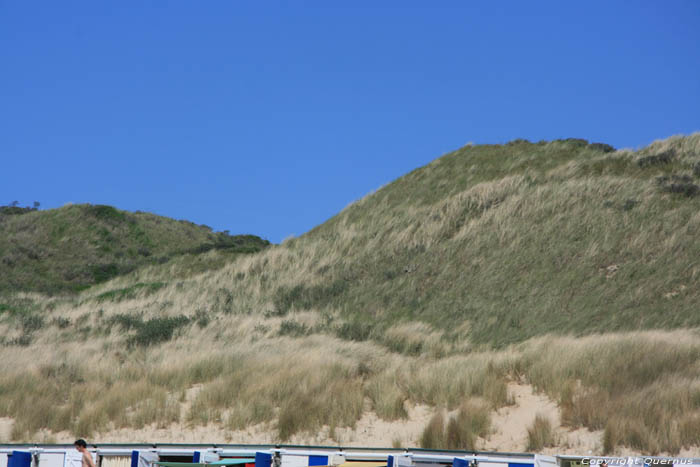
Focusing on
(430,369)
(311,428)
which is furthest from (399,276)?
(311,428)

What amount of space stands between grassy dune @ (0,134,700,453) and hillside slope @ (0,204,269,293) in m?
11.7

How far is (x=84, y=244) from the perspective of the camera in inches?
2499

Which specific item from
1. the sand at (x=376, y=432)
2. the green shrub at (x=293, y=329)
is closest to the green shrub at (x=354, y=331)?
the green shrub at (x=293, y=329)

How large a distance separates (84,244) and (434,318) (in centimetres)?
4227

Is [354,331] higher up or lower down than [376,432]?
higher up

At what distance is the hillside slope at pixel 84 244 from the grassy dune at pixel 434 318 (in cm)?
1175

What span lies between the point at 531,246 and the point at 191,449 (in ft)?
67.6

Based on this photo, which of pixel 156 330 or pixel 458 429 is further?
pixel 156 330

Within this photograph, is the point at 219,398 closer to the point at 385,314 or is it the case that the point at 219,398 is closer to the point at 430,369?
the point at 430,369

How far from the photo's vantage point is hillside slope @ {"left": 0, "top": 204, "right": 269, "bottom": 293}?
55.7 m

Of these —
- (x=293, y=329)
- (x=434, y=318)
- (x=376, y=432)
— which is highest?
(x=434, y=318)
